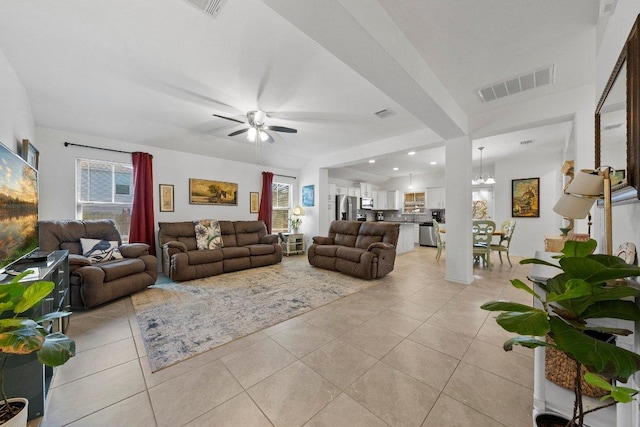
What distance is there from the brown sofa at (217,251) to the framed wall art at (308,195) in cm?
151

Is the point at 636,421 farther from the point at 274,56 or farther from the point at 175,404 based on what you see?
the point at 274,56

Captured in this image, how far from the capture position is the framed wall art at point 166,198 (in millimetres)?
4590

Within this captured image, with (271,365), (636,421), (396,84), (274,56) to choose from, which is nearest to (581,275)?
(636,421)

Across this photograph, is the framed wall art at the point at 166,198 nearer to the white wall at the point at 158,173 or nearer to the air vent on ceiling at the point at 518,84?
the white wall at the point at 158,173

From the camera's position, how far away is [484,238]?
4684 millimetres

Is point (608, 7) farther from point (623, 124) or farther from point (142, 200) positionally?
point (142, 200)

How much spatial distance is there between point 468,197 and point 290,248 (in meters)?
4.28

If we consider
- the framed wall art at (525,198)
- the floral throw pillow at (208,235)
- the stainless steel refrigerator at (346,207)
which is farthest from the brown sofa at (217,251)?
the framed wall art at (525,198)

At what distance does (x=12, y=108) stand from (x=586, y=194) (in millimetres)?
5041

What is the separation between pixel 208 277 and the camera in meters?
4.11

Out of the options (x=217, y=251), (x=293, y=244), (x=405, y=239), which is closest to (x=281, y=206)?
(x=293, y=244)

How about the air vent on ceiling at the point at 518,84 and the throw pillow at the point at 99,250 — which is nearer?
the air vent on ceiling at the point at 518,84

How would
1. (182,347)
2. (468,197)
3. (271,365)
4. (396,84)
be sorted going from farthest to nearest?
(468,197), (396,84), (182,347), (271,365)

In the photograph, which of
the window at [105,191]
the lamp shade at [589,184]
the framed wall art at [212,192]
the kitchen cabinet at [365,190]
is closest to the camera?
the lamp shade at [589,184]
